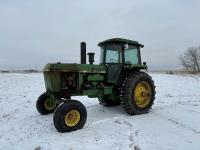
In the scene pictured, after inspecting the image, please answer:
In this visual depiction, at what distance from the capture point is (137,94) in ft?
32.5

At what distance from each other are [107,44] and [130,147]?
15.3 ft

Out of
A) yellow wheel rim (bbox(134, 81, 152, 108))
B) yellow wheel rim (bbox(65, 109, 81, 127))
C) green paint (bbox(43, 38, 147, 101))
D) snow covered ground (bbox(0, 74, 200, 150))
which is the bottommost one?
snow covered ground (bbox(0, 74, 200, 150))

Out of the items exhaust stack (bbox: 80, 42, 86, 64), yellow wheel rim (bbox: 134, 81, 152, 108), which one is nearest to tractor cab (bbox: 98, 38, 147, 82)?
yellow wheel rim (bbox: 134, 81, 152, 108)

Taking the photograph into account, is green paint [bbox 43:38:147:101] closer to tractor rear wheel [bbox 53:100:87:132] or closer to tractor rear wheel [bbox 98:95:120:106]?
tractor rear wheel [bbox 98:95:120:106]

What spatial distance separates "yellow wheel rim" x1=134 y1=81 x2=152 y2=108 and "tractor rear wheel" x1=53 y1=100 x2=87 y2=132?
103 inches

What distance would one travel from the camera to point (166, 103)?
462 inches

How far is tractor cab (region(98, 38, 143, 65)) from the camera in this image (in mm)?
9852

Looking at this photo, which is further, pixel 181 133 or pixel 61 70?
pixel 61 70

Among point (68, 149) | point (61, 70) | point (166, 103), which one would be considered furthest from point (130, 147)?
point (166, 103)

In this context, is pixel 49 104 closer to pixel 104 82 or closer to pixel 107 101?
pixel 104 82

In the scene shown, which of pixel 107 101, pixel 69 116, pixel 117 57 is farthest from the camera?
pixel 107 101

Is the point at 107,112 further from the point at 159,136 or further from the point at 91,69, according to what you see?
the point at 159,136

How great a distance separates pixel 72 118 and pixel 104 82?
2.41 m

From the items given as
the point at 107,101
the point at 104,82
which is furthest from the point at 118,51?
the point at 107,101
